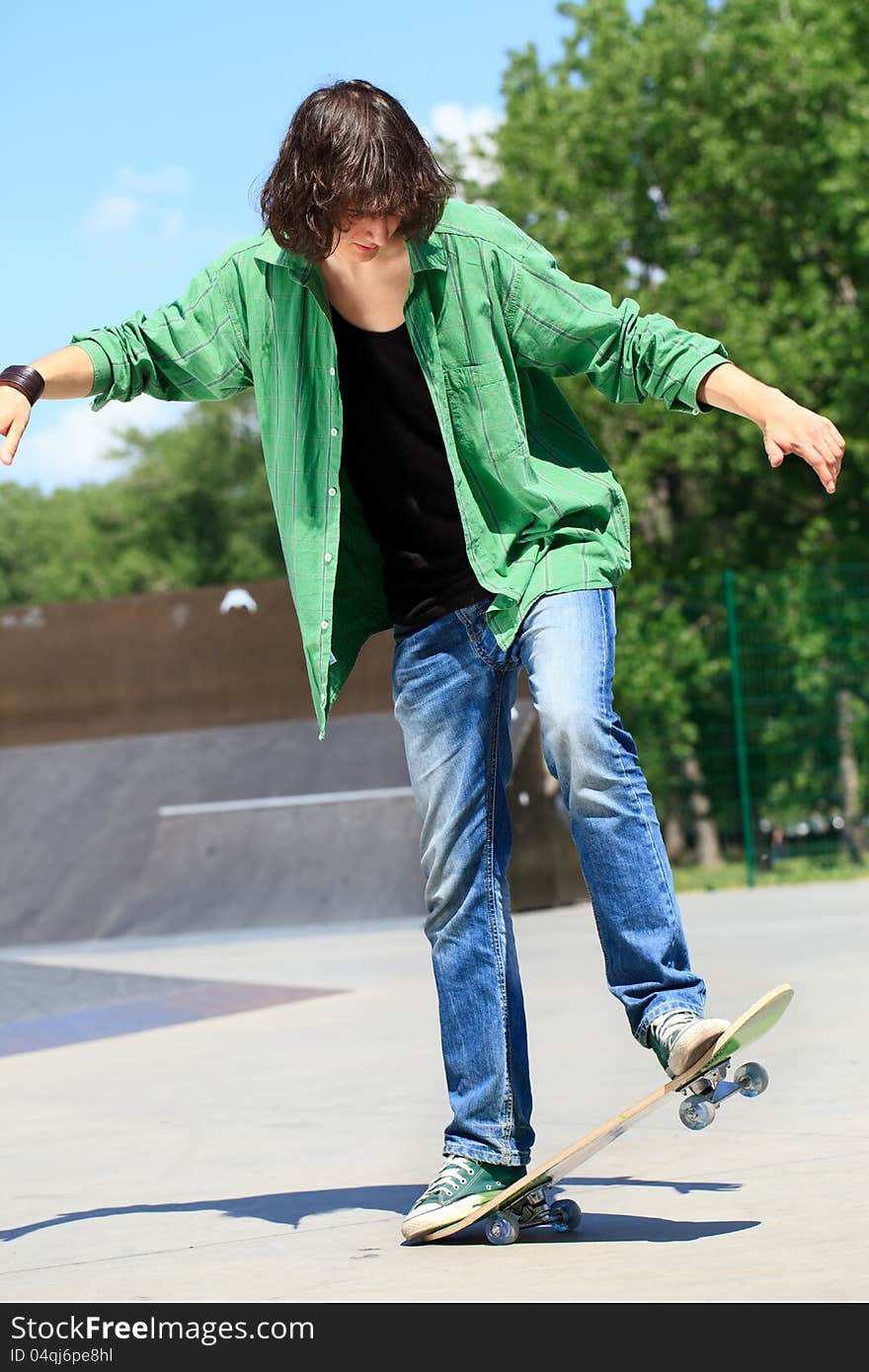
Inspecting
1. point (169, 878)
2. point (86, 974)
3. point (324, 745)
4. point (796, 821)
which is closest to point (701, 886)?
point (796, 821)

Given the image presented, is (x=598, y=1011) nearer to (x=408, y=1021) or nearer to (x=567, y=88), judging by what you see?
(x=408, y=1021)

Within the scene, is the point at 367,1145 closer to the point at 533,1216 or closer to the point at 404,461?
the point at 533,1216

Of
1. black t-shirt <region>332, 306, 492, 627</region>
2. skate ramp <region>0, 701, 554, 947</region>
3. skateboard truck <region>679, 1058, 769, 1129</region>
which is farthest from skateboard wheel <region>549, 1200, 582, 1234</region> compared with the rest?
skate ramp <region>0, 701, 554, 947</region>

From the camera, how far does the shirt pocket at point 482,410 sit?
3.04 metres

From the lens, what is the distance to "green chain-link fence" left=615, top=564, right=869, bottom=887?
44.9ft

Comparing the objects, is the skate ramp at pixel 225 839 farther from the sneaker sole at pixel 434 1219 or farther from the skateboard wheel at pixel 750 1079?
the skateboard wheel at pixel 750 1079

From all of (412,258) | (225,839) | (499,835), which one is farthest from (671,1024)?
(225,839)

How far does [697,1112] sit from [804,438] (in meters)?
1.10

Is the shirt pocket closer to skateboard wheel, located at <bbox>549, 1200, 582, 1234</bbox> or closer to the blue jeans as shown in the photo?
the blue jeans

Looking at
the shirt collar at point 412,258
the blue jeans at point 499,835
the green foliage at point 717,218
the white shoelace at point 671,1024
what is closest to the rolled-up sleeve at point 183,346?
the shirt collar at point 412,258

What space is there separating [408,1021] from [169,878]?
245 inches

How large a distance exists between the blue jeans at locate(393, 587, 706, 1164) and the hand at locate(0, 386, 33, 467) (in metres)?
0.79
